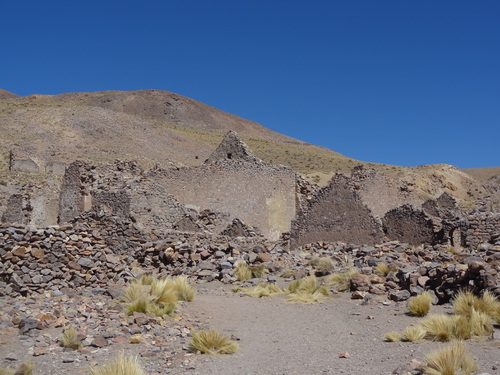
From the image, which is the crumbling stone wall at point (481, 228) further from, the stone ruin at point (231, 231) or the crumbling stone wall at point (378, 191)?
the crumbling stone wall at point (378, 191)

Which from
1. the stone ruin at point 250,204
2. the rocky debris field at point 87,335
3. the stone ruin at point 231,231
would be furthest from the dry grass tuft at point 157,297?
the stone ruin at point 250,204

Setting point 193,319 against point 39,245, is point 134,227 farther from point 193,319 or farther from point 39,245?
point 193,319

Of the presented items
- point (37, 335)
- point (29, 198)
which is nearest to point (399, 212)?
point (37, 335)

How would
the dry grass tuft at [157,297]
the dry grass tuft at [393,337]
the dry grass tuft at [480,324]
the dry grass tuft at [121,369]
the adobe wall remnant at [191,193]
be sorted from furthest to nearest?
A: 1. the adobe wall remnant at [191,193]
2. the dry grass tuft at [157,297]
3. the dry grass tuft at [393,337]
4. the dry grass tuft at [480,324]
5. the dry grass tuft at [121,369]

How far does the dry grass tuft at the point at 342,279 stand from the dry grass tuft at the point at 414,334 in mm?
3843

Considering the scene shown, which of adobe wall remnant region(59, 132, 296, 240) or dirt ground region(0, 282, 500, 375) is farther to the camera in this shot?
adobe wall remnant region(59, 132, 296, 240)

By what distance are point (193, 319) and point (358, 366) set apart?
3327mm

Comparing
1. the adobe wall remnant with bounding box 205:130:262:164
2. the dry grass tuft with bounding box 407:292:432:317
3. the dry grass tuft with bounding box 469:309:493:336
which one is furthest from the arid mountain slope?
the dry grass tuft with bounding box 469:309:493:336

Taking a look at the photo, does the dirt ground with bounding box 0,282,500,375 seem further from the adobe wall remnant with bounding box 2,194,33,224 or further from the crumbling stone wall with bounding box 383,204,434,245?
the adobe wall remnant with bounding box 2,194,33,224

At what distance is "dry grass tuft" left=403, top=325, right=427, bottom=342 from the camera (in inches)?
289

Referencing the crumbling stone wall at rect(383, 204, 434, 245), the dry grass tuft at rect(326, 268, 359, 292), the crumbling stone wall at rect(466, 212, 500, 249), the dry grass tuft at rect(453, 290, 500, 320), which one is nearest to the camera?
the dry grass tuft at rect(453, 290, 500, 320)

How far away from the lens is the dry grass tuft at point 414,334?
24.1 ft

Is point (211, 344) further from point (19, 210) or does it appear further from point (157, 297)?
point (19, 210)

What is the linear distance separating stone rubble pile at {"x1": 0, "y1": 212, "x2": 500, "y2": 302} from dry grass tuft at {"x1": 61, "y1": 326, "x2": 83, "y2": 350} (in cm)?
361
